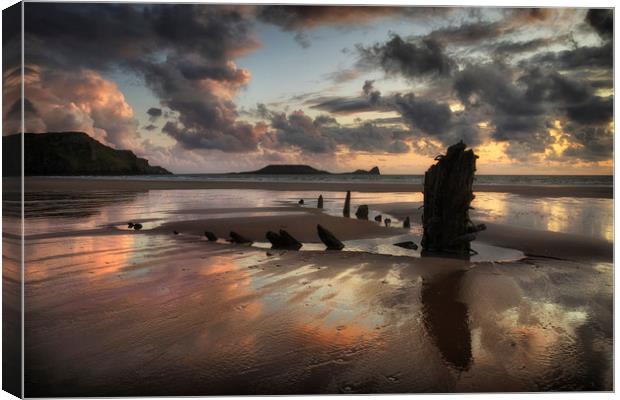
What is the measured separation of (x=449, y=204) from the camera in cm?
893

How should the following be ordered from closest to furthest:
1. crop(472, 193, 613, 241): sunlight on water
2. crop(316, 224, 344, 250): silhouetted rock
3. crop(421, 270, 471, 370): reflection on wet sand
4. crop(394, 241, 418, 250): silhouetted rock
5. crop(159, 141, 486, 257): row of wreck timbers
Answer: crop(421, 270, 471, 370): reflection on wet sand, crop(159, 141, 486, 257): row of wreck timbers, crop(316, 224, 344, 250): silhouetted rock, crop(394, 241, 418, 250): silhouetted rock, crop(472, 193, 613, 241): sunlight on water

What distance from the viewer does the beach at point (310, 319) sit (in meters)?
4.30

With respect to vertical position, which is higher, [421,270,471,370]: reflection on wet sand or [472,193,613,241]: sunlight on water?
[472,193,613,241]: sunlight on water

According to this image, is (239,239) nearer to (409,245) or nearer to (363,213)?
(409,245)

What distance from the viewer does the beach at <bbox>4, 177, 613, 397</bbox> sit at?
4297mm

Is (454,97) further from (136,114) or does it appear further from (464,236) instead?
(136,114)

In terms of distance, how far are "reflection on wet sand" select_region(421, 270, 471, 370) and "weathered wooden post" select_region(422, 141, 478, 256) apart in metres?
1.99

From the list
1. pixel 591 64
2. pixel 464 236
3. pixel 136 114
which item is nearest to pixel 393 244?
pixel 464 236

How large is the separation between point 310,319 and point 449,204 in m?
4.79

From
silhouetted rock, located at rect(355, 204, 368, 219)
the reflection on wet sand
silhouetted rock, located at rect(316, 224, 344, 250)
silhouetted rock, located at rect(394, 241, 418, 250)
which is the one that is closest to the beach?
the reflection on wet sand

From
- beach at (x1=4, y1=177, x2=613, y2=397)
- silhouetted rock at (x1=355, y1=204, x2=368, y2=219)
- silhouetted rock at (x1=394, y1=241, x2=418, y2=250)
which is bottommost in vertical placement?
beach at (x1=4, y1=177, x2=613, y2=397)

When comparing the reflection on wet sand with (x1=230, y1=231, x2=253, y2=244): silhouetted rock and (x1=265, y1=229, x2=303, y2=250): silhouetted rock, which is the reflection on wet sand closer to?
(x1=265, y1=229, x2=303, y2=250): silhouetted rock

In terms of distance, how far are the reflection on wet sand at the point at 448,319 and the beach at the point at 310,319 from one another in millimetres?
19

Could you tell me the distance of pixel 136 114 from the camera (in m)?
6.57
